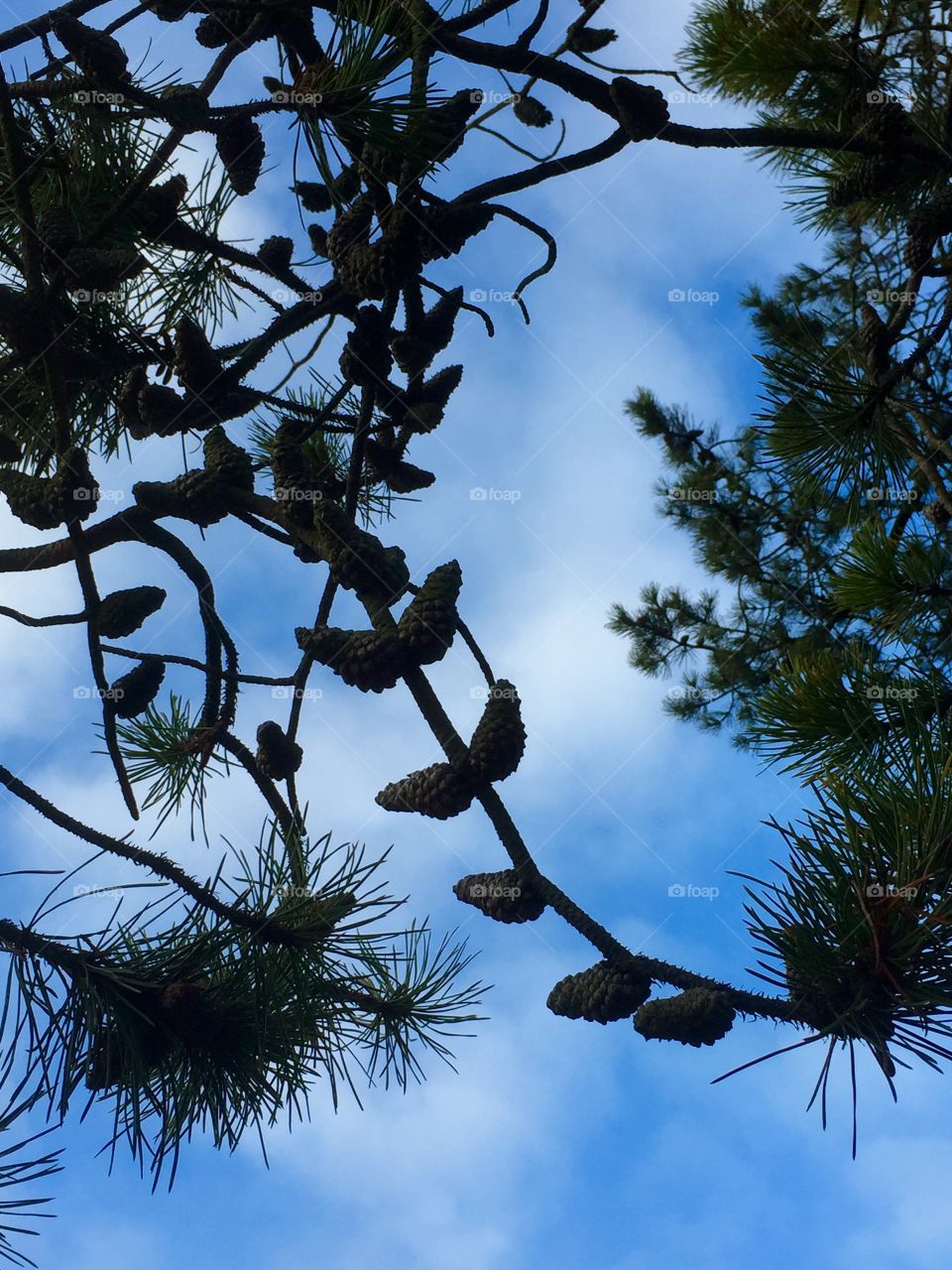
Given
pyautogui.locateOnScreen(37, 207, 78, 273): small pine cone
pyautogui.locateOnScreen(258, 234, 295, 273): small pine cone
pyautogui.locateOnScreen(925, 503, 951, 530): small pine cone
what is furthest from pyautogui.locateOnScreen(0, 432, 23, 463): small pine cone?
pyautogui.locateOnScreen(925, 503, 951, 530): small pine cone

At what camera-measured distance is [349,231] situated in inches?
38.9

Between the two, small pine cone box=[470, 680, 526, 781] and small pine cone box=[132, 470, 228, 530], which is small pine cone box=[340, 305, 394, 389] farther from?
small pine cone box=[470, 680, 526, 781]

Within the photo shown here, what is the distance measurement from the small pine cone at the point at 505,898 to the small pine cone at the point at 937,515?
1169 millimetres

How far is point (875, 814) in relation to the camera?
0.85 metres

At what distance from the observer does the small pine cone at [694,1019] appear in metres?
0.71

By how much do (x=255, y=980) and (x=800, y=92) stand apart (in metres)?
1.52

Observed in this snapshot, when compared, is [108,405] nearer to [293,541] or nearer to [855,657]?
[293,541]

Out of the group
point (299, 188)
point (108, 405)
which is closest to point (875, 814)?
point (299, 188)

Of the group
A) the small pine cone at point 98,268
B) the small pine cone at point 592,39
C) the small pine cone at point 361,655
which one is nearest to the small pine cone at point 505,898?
the small pine cone at point 361,655

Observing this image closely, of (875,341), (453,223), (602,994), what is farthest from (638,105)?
(602,994)

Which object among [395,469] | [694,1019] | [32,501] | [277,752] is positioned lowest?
[694,1019]

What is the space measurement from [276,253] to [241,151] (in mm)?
122

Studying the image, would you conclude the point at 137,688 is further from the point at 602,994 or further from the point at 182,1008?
the point at 602,994

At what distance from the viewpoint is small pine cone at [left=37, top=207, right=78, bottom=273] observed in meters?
1.04
